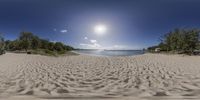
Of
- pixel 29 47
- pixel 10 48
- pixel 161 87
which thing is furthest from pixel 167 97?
pixel 10 48

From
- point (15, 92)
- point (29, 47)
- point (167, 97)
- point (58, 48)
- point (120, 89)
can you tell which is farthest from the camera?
point (58, 48)

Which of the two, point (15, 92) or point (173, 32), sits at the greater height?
point (173, 32)

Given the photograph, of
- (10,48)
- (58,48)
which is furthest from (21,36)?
(10,48)

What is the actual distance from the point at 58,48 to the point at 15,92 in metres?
48.1

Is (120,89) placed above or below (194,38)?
below

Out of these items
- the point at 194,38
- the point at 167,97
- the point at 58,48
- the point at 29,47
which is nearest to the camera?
the point at 167,97

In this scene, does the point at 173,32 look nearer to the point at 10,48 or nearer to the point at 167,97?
the point at 167,97

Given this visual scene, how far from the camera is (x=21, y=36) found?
142ft

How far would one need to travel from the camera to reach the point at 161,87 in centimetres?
544

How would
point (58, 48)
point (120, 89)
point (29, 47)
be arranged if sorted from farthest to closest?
point (58, 48), point (29, 47), point (120, 89)

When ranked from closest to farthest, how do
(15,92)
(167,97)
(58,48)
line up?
(167,97)
(15,92)
(58,48)

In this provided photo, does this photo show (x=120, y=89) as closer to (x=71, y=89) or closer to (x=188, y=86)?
(x=71, y=89)

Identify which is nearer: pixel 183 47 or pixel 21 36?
pixel 183 47

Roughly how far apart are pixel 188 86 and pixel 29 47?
42.2 m
